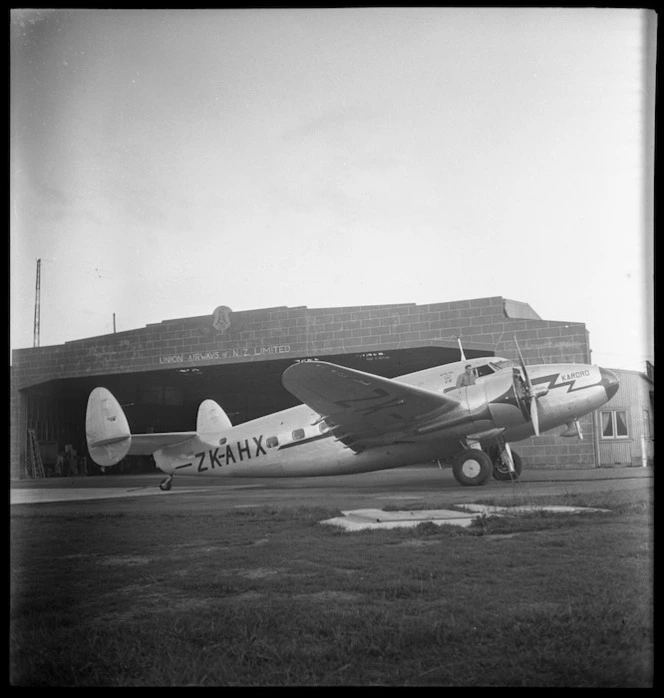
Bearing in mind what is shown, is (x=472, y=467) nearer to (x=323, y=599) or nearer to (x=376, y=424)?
(x=376, y=424)

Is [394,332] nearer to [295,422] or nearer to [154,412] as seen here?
[295,422]

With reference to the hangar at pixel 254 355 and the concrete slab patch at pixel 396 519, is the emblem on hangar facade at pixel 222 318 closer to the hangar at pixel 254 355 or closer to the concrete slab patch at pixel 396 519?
the hangar at pixel 254 355

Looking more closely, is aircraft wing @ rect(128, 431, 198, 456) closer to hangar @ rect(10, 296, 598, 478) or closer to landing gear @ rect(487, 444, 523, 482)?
hangar @ rect(10, 296, 598, 478)

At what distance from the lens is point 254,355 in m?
5.08

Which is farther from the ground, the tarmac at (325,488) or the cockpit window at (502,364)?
the cockpit window at (502,364)

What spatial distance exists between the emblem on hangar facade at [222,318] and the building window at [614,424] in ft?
8.91

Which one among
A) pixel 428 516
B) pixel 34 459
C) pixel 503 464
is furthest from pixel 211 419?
pixel 503 464

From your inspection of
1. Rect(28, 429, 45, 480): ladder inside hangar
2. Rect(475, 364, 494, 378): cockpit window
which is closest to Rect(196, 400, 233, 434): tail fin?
Rect(28, 429, 45, 480): ladder inside hangar

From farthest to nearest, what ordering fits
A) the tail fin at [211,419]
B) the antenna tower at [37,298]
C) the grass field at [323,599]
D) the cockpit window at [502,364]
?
1. the tail fin at [211,419]
2. the cockpit window at [502,364]
3. the antenna tower at [37,298]
4. the grass field at [323,599]

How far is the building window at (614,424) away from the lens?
191 inches

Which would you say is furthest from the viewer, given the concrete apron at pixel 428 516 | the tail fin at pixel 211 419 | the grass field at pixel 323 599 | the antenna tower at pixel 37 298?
the tail fin at pixel 211 419

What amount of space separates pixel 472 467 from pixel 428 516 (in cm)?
48

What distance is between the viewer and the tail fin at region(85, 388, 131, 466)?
16.8 ft

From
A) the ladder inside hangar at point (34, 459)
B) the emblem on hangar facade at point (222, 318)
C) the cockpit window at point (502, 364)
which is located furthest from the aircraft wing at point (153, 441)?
the cockpit window at point (502, 364)
